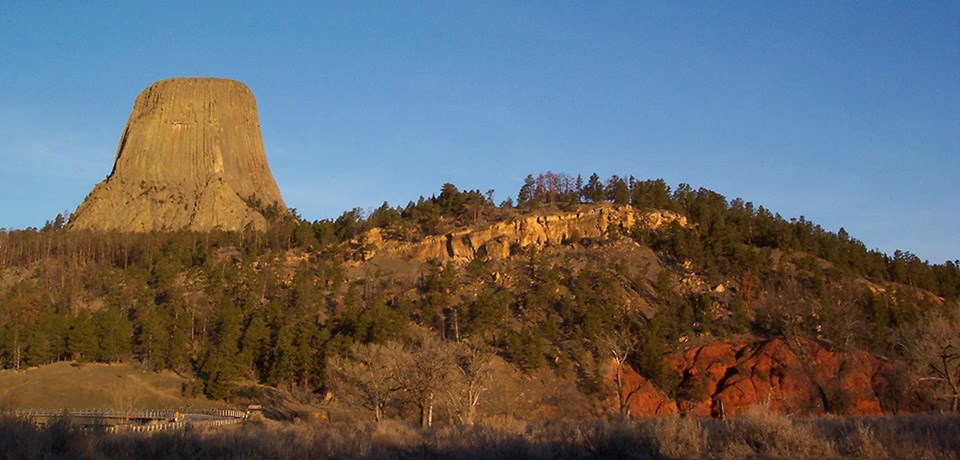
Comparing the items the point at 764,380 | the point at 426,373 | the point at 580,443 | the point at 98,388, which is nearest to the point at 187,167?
the point at 98,388

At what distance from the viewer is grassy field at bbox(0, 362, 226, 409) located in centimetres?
5822

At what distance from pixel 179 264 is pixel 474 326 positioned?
43.3 metres

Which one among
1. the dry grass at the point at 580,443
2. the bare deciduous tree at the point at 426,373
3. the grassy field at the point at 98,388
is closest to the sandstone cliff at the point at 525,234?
the grassy field at the point at 98,388

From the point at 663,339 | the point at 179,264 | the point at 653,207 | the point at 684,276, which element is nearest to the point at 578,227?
the point at 653,207

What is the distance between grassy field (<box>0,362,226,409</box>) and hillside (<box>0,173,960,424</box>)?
68.7 inches

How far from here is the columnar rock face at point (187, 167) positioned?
123500 mm

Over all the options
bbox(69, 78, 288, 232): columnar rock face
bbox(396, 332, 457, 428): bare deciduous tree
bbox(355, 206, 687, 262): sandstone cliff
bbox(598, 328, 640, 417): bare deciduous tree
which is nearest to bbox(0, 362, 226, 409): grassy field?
bbox(396, 332, 457, 428): bare deciduous tree

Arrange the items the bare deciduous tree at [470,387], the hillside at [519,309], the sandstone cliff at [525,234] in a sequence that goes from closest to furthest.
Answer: the bare deciduous tree at [470,387]
the hillside at [519,309]
the sandstone cliff at [525,234]

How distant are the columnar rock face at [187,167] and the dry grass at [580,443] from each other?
10972 centimetres

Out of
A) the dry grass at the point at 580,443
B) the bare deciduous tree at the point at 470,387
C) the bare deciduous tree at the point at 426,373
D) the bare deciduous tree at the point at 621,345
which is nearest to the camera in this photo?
the dry grass at the point at 580,443

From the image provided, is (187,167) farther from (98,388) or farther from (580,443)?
(580,443)

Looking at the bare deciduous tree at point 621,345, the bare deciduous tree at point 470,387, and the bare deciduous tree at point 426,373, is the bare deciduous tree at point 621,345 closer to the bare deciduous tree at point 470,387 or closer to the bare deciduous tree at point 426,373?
the bare deciduous tree at point 470,387

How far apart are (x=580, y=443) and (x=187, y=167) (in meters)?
129

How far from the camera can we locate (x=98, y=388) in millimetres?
60781
